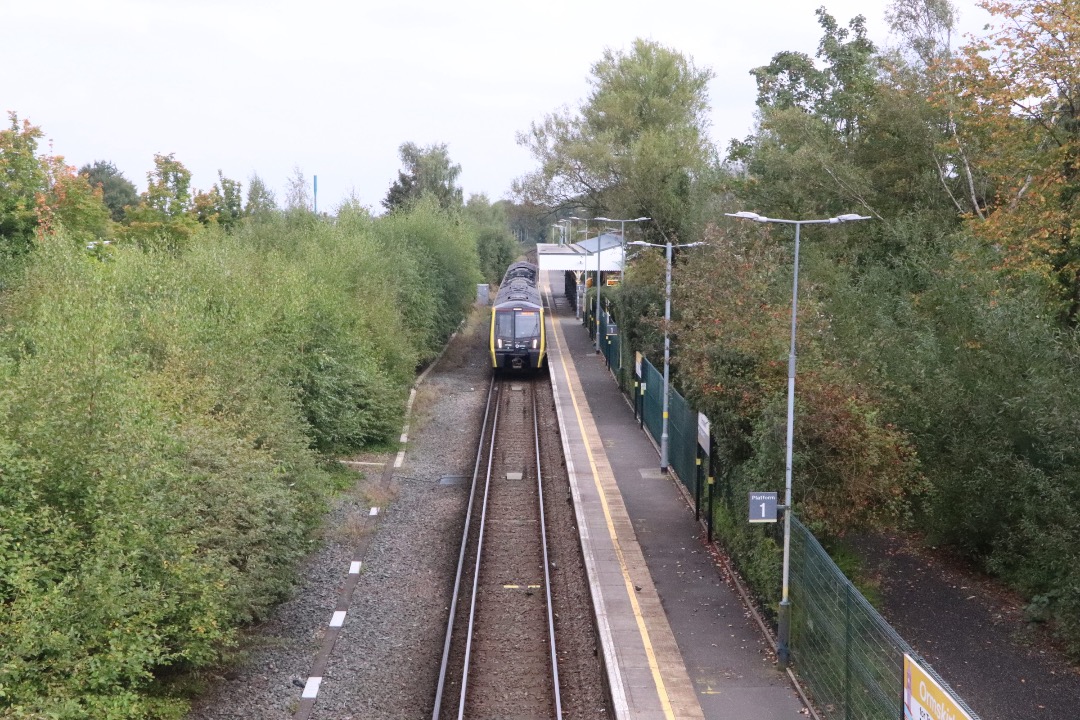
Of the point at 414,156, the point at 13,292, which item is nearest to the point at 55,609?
the point at 13,292

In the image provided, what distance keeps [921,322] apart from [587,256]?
29.3 metres

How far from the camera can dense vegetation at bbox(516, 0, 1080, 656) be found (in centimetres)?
1416

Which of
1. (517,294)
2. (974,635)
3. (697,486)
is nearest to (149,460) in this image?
(974,635)

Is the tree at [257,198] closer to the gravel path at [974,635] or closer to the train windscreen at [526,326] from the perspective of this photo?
the train windscreen at [526,326]

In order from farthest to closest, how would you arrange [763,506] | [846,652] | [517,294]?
[517,294] → [763,506] → [846,652]

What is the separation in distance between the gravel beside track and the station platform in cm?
49

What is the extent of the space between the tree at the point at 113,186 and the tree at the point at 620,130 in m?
38.2

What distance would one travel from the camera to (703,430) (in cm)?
1858

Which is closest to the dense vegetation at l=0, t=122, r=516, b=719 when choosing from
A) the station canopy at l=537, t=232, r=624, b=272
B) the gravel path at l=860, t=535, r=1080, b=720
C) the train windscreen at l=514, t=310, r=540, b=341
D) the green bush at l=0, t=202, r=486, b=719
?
the green bush at l=0, t=202, r=486, b=719

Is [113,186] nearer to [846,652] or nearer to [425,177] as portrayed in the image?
[425,177]

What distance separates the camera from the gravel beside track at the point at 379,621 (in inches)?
492

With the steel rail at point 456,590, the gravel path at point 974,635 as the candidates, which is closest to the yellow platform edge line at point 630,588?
the steel rail at point 456,590

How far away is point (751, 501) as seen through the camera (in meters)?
13.6

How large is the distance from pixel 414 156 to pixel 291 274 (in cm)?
6471
